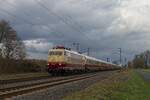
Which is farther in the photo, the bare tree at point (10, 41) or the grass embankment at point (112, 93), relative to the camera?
the bare tree at point (10, 41)

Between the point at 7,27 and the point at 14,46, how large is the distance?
24.7ft

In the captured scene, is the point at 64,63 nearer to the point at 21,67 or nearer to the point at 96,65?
the point at 21,67

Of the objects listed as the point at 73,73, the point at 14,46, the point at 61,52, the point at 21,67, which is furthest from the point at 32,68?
the point at 14,46

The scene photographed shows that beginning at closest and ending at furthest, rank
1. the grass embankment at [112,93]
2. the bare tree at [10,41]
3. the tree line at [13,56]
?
the grass embankment at [112,93] < the tree line at [13,56] < the bare tree at [10,41]

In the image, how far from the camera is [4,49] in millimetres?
83250

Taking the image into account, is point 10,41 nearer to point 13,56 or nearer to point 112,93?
point 13,56

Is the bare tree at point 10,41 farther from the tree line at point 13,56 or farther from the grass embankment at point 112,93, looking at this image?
the grass embankment at point 112,93

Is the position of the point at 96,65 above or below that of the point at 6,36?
below

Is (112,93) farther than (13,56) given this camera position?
No

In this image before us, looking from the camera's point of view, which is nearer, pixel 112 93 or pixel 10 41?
pixel 112 93

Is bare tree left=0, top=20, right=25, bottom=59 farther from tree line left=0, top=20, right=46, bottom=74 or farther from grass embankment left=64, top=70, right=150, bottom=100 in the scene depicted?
grass embankment left=64, top=70, right=150, bottom=100

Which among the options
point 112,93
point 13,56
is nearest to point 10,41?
point 13,56

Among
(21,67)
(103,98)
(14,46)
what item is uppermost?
(14,46)

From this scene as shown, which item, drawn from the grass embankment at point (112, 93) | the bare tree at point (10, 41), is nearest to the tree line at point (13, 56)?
the bare tree at point (10, 41)
